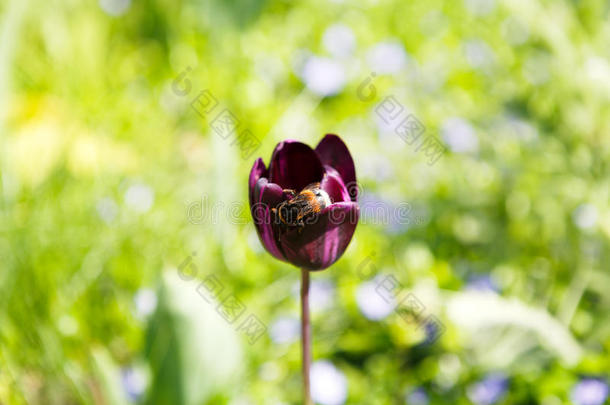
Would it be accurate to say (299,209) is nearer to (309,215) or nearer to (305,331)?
(309,215)

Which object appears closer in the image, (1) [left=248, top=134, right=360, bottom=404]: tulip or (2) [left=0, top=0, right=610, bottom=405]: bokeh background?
(1) [left=248, top=134, right=360, bottom=404]: tulip

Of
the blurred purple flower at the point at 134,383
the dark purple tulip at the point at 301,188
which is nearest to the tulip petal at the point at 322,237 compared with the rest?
the dark purple tulip at the point at 301,188

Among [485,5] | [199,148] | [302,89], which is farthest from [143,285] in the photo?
[485,5]

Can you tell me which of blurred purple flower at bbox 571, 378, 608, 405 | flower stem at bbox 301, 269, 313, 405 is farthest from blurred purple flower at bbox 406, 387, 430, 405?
flower stem at bbox 301, 269, 313, 405

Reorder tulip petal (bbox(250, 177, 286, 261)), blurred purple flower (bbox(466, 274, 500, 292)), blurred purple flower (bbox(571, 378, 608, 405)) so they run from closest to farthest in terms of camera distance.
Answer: tulip petal (bbox(250, 177, 286, 261)) < blurred purple flower (bbox(571, 378, 608, 405)) < blurred purple flower (bbox(466, 274, 500, 292))

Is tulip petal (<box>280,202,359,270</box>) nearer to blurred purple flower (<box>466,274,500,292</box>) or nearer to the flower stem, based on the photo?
the flower stem

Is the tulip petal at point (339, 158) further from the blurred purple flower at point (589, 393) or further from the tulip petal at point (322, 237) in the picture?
the blurred purple flower at point (589, 393)
